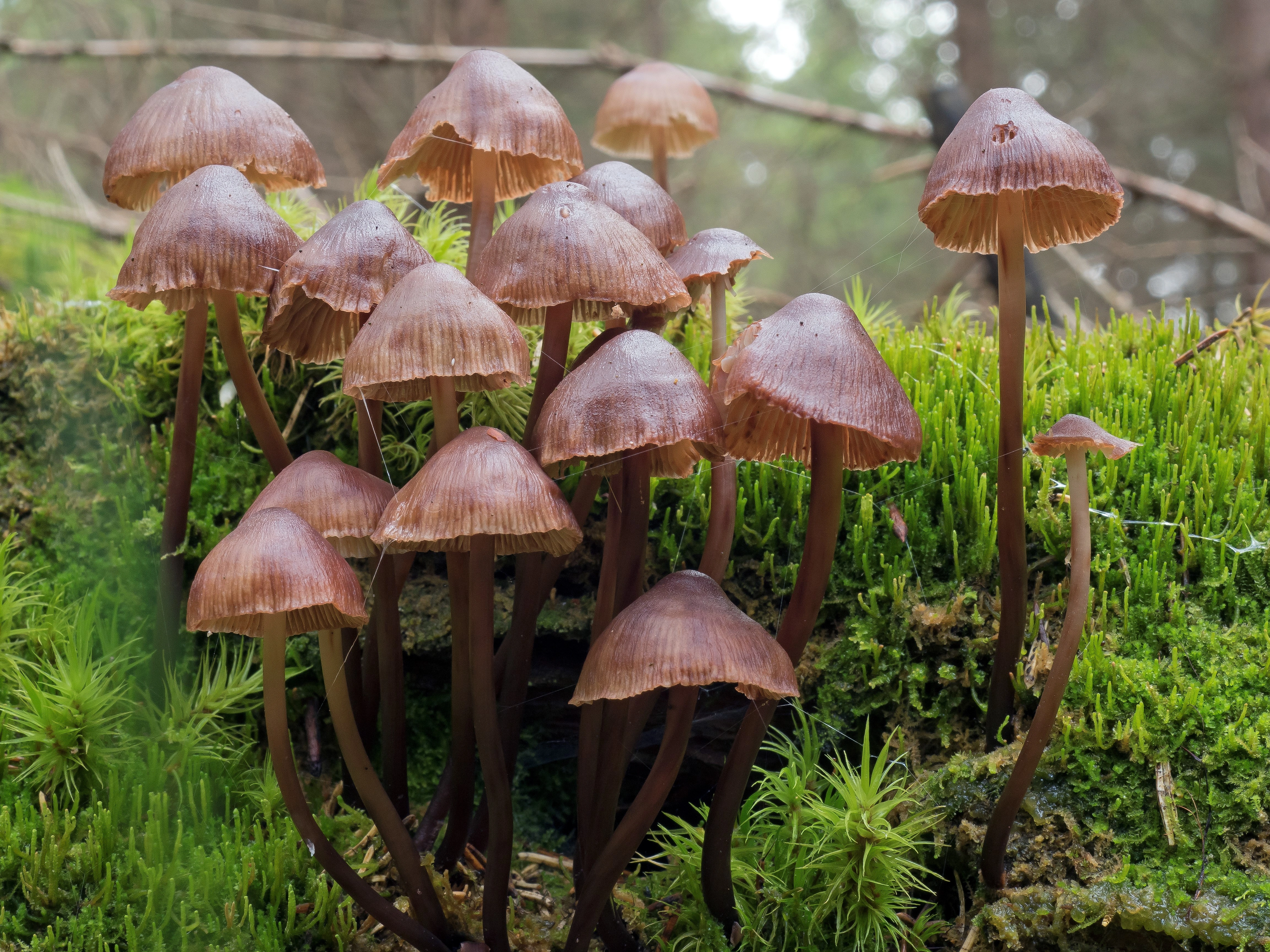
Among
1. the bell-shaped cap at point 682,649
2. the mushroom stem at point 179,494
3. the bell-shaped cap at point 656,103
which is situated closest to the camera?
the bell-shaped cap at point 682,649

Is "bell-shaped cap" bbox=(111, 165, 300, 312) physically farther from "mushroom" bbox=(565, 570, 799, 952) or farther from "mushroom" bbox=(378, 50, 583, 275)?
"mushroom" bbox=(565, 570, 799, 952)

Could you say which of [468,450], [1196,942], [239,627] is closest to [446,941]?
[239,627]

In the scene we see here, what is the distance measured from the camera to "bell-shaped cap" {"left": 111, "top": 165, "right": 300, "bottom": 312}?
184 centimetres

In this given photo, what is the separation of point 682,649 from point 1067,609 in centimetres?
81

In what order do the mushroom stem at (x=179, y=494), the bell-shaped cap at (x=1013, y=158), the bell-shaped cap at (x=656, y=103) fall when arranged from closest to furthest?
the bell-shaped cap at (x=1013, y=158) < the mushroom stem at (x=179, y=494) < the bell-shaped cap at (x=656, y=103)

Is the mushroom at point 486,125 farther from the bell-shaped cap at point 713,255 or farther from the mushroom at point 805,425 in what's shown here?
the mushroom at point 805,425

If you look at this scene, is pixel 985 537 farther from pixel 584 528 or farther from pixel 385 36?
pixel 385 36

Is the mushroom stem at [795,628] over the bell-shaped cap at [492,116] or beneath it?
beneath

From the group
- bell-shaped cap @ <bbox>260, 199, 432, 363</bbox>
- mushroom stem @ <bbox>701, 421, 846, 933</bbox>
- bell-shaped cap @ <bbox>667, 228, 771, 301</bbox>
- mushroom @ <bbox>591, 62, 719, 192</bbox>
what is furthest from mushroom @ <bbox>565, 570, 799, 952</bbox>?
mushroom @ <bbox>591, 62, 719, 192</bbox>

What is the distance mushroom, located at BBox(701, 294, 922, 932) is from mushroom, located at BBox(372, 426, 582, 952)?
1.30 ft

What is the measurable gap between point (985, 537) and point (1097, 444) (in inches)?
26.7

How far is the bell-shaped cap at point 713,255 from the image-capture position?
1946mm

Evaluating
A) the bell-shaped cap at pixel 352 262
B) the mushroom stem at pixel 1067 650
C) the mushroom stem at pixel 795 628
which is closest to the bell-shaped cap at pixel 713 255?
the mushroom stem at pixel 795 628

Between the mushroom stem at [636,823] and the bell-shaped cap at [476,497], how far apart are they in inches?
17.2
